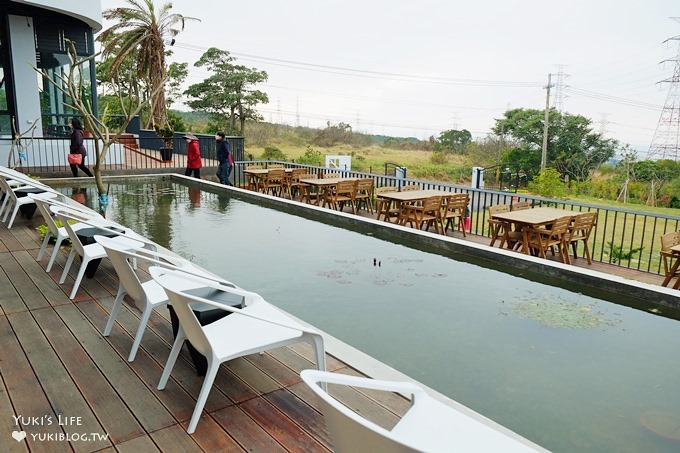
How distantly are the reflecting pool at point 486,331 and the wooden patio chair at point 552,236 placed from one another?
161cm

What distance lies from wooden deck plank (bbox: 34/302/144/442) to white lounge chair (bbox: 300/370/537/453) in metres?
1.09

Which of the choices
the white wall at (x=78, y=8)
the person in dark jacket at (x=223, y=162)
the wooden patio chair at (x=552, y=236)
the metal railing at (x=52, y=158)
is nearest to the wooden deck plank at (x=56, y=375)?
the wooden patio chair at (x=552, y=236)

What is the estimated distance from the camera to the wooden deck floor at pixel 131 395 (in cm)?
217

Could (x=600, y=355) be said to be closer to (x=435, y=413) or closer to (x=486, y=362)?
(x=486, y=362)

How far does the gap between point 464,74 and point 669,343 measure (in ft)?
171

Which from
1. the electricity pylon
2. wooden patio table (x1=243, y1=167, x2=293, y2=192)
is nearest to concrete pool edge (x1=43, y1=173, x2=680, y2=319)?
wooden patio table (x1=243, y1=167, x2=293, y2=192)

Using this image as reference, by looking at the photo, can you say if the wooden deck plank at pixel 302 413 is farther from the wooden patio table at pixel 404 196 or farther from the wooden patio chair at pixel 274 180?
the wooden patio chair at pixel 274 180

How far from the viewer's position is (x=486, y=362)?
3631 millimetres

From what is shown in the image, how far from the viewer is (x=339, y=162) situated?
54.2 feet

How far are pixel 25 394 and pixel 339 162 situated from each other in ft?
47.3

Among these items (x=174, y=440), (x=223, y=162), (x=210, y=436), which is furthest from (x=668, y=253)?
(x=223, y=162)

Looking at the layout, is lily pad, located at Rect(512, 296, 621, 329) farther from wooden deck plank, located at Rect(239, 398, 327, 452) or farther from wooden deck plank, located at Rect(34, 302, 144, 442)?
wooden deck plank, located at Rect(34, 302, 144, 442)

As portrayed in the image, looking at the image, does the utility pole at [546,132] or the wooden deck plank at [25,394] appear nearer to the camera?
the wooden deck plank at [25,394]

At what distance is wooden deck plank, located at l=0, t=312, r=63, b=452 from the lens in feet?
7.23
